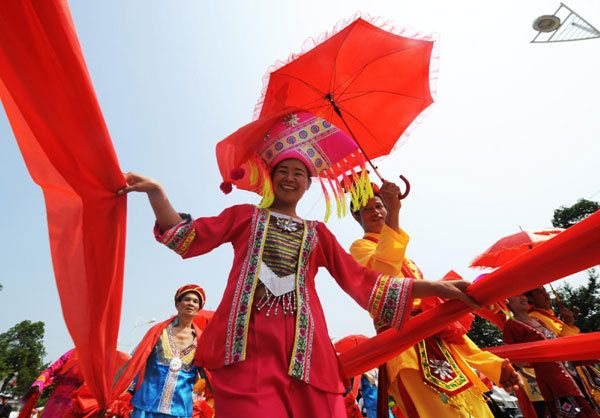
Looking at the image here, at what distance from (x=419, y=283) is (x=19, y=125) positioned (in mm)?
2094

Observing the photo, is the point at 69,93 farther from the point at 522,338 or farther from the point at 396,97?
the point at 522,338

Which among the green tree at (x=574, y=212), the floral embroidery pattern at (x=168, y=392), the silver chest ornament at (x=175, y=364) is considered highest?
the green tree at (x=574, y=212)

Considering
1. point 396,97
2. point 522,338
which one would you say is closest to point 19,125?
point 396,97

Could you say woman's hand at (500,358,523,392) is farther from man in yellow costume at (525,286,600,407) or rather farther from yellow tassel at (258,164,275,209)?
man in yellow costume at (525,286,600,407)

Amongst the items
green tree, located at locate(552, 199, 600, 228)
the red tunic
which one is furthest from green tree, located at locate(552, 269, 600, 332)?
the red tunic

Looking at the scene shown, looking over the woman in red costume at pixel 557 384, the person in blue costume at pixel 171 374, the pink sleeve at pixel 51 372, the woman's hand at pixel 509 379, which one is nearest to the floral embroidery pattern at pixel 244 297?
the woman's hand at pixel 509 379

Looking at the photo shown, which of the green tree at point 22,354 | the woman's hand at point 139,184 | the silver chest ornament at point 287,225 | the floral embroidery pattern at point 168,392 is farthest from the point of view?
the green tree at point 22,354

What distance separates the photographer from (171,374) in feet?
13.9

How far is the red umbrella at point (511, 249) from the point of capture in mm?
4094

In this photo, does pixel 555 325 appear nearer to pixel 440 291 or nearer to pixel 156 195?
pixel 440 291

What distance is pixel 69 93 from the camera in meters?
1.46

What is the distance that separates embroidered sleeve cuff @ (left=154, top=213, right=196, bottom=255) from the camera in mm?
1804

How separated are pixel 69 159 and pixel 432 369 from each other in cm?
256

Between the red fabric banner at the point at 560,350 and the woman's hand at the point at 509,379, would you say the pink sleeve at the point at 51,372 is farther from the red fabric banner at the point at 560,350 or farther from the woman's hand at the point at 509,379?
the red fabric banner at the point at 560,350
